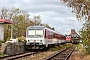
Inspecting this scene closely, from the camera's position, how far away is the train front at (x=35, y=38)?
30016mm

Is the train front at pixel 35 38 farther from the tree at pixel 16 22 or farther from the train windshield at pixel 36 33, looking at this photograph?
the tree at pixel 16 22

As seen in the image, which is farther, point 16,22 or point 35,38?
point 16,22

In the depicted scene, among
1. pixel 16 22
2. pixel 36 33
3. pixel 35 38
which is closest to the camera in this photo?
pixel 35 38

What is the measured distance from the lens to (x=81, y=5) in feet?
64.1

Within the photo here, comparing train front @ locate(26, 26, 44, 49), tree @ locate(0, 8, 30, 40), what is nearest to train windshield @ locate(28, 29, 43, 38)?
train front @ locate(26, 26, 44, 49)

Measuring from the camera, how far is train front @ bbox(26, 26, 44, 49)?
30016 mm

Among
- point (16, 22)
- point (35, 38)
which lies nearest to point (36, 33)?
point (35, 38)

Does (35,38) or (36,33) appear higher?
(36,33)

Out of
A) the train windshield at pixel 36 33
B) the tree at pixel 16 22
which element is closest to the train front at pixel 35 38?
the train windshield at pixel 36 33

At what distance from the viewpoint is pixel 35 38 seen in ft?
99.0

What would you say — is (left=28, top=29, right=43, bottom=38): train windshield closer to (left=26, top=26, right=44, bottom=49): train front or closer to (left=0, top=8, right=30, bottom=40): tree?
(left=26, top=26, right=44, bottom=49): train front

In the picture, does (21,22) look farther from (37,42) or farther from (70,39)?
(37,42)

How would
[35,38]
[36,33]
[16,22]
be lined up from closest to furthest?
[35,38] < [36,33] < [16,22]

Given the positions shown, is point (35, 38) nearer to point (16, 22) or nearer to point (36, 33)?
point (36, 33)
